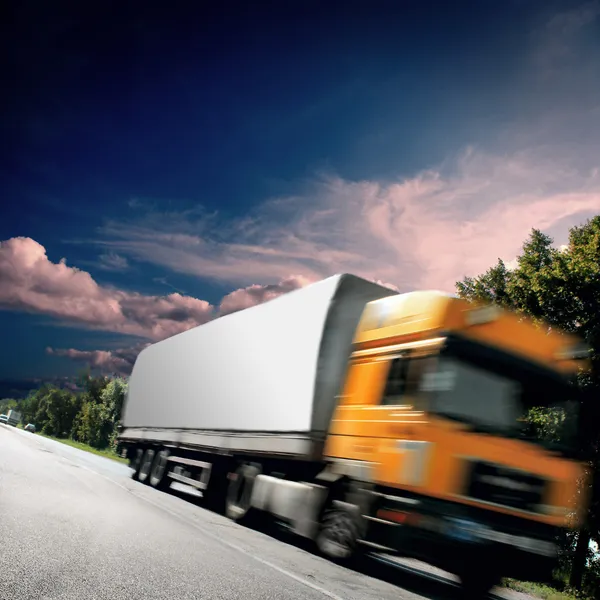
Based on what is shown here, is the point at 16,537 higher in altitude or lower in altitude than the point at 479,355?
lower

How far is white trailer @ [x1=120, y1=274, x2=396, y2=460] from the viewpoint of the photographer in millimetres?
8266

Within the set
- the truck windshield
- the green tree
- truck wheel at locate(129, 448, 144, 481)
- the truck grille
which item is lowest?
truck wheel at locate(129, 448, 144, 481)

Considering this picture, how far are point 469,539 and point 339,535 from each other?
1912 mm

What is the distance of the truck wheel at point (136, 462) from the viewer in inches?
693

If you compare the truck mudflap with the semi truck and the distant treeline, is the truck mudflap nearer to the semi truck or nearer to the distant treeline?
the semi truck

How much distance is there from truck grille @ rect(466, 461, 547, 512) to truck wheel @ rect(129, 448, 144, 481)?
44.9 feet

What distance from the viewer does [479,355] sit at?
651cm

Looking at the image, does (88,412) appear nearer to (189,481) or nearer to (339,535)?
(189,481)

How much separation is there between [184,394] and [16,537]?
849cm

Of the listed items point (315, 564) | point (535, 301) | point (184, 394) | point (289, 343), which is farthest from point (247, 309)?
point (535, 301)

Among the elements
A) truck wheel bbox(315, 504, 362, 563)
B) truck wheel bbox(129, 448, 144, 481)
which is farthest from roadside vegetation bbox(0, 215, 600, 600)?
truck wheel bbox(129, 448, 144, 481)

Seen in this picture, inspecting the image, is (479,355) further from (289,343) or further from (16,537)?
(16,537)

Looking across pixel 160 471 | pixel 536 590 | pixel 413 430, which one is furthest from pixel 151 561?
pixel 160 471

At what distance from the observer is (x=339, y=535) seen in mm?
7141
